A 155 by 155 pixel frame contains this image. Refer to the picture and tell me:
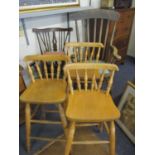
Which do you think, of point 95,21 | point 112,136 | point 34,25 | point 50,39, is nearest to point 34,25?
point 34,25

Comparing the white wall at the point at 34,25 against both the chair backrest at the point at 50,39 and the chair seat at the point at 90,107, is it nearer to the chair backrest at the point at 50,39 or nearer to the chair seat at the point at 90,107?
the chair backrest at the point at 50,39

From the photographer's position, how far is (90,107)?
143 cm

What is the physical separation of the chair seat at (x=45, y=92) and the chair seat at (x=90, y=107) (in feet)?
0.32

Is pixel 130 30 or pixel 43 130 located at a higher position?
pixel 130 30

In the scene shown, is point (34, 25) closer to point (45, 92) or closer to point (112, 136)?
point (45, 92)

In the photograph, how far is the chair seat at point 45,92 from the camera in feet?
5.02

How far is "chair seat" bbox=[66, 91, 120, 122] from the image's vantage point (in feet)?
4.34

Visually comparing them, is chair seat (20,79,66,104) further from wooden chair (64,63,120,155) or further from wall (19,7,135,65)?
wall (19,7,135,65)

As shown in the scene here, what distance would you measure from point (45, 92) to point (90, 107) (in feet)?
1.34

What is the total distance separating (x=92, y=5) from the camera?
10.0 feet

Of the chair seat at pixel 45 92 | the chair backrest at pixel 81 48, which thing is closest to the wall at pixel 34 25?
the chair backrest at pixel 81 48

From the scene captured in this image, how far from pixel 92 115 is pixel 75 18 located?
5.44 feet
